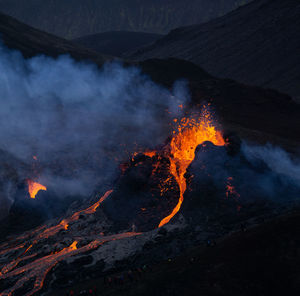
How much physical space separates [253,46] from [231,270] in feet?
331

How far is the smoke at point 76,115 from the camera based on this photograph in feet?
127

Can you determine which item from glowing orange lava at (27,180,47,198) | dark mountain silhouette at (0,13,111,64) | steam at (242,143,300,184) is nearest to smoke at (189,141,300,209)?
steam at (242,143,300,184)

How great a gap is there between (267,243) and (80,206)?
55.7ft

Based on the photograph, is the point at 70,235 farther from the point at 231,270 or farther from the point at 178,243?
the point at 231,270

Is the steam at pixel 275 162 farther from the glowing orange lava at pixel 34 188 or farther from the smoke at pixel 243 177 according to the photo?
the glowing orange lava at pixel 34 188

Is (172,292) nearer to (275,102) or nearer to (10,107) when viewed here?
(10,107)

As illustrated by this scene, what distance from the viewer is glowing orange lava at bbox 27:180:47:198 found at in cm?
3466

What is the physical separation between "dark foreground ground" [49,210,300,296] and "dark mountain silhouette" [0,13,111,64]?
6189 centimetres

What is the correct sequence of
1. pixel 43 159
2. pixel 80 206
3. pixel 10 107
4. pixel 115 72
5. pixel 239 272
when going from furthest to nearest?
pixel 115 72, pixel 10 107, pixel 43 159, pixel 80 206, pixel 239 272

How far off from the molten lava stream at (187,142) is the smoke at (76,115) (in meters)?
7.29

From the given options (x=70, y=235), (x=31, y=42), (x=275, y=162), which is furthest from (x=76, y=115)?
(x=31, y=42)

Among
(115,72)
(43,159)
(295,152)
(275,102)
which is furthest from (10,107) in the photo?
(275,102)

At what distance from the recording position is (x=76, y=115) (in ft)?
168

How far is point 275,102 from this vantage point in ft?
208
